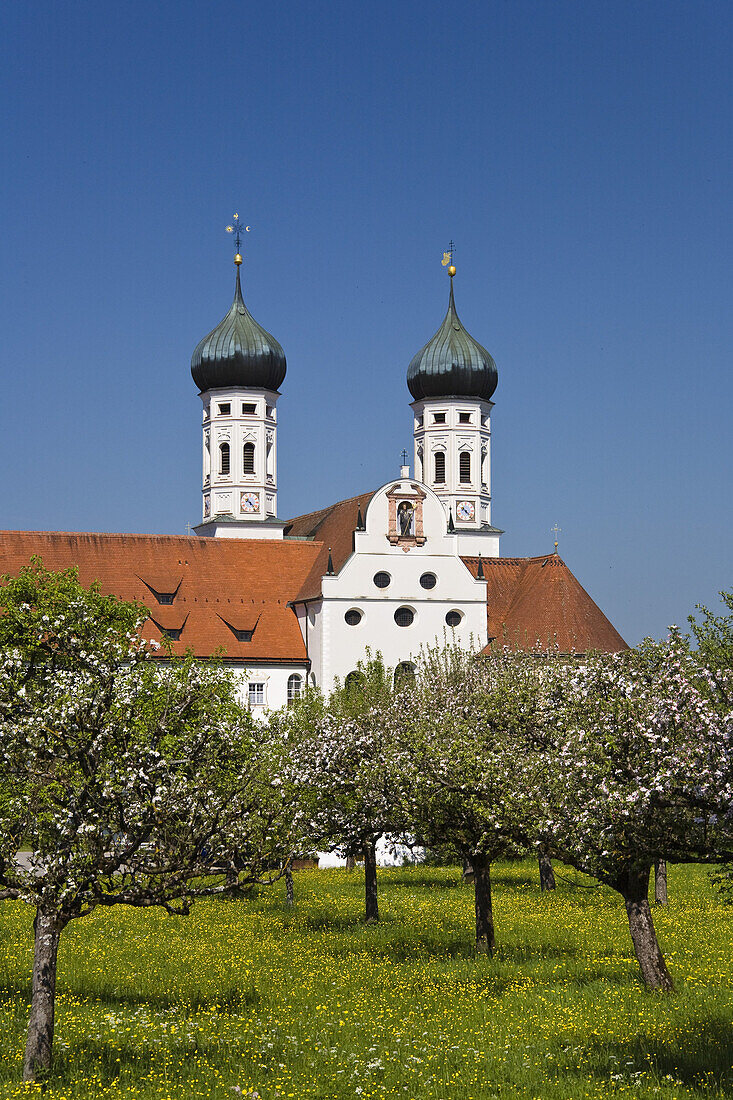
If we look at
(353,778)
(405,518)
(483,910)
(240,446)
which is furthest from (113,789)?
(240,446)

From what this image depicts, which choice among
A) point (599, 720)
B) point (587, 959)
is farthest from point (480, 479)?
point (599, 720)

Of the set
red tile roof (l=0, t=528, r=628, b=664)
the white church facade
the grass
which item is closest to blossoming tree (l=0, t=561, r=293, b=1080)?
the grass

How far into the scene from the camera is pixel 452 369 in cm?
9794

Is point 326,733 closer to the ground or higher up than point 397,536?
closer to the ground

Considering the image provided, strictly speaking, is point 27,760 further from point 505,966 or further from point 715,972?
point 715,972

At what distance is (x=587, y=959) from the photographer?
1120 inches

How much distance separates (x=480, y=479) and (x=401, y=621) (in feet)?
107

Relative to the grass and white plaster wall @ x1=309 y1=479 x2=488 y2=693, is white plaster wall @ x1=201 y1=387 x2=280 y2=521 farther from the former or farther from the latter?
the grass

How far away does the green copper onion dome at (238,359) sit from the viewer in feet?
293

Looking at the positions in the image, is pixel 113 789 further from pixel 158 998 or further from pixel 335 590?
pixel 335 590

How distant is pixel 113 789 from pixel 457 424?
8171 cm

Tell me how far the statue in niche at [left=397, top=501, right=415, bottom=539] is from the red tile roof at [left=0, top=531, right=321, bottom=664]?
6.36 meters

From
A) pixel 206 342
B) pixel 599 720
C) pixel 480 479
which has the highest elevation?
pixel 206 342

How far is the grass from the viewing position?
58.1ft
